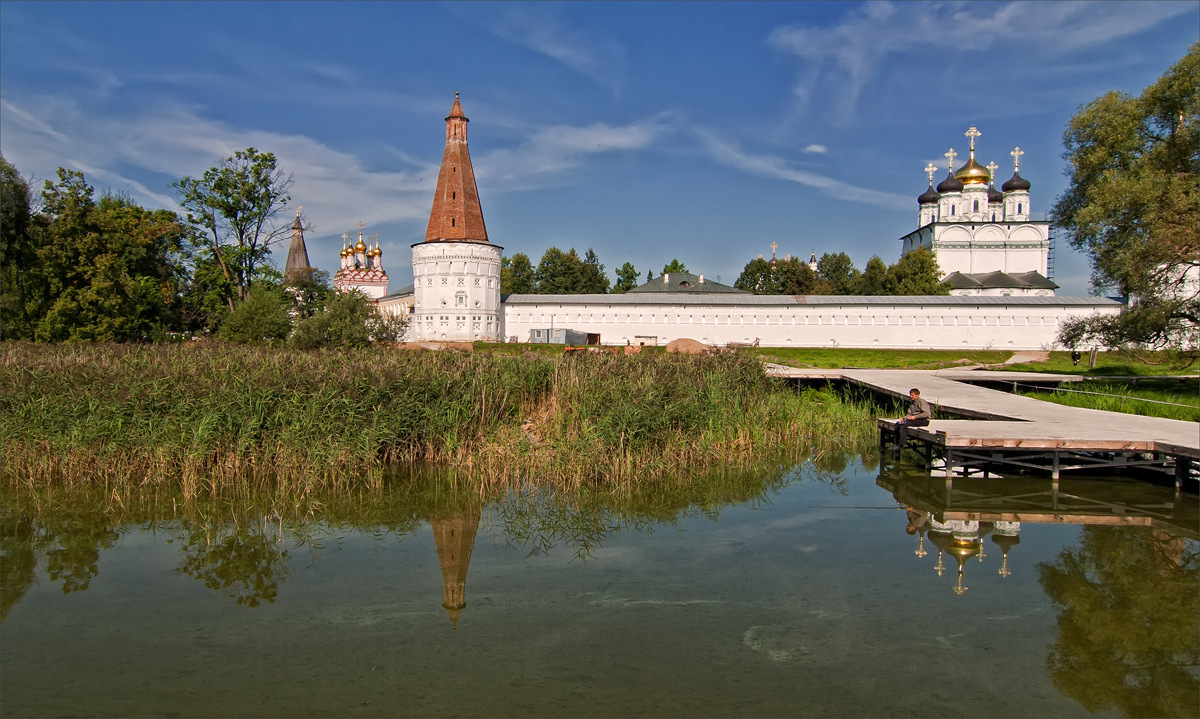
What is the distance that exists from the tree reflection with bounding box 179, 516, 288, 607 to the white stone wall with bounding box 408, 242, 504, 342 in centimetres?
2909

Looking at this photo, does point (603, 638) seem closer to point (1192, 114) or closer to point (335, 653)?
point (335, 653)

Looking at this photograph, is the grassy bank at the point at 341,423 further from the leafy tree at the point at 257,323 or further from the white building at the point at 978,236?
the white building at the point at 978,236

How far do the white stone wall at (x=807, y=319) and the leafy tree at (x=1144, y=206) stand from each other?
20.2 m

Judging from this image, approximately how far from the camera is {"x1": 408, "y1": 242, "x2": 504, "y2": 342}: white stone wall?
36594 mm

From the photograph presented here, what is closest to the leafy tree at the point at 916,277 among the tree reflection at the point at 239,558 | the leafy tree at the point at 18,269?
the leafy tree at the point at 18,269

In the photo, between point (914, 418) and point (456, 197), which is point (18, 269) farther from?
point (914, 418)

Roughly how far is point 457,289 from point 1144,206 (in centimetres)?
2758

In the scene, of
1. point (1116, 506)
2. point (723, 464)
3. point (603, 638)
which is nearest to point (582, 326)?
point (723, 464)

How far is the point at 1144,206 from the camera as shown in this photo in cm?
1403

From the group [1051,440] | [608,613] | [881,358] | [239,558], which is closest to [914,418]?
[1051,440]

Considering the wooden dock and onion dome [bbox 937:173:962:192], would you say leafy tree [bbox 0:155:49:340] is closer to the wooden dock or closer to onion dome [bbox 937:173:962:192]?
the wooden dock

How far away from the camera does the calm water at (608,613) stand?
4.29 m

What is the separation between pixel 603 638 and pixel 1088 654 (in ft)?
9.28

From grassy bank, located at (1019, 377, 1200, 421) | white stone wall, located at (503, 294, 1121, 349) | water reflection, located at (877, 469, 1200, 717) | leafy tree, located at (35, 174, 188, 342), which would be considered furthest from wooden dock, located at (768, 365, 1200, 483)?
white stone wall, located at (503, 294, 1121, 349)
